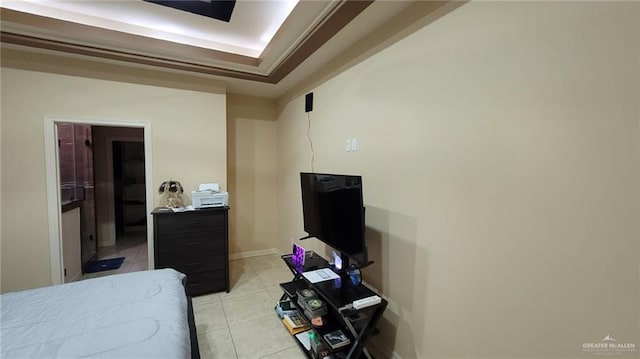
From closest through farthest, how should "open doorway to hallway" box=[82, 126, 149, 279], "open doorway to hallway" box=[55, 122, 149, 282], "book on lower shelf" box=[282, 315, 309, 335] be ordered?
"book on lower shelf" box=[282, 315, 309, 335] < "open doorway to hallway" box=[55, 122, 149, 282] < "open doorway to hallway" box=[82, 126, 149, 279]

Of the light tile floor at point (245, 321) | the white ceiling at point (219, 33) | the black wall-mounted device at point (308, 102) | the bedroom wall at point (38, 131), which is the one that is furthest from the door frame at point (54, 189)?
the black wall-mounted device at point (308, 102)

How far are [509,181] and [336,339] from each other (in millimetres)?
1472

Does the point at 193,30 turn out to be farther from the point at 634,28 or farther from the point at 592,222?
the point at 592,222

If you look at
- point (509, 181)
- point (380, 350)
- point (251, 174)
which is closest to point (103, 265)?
point (251, 174)

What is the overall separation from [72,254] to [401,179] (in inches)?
153

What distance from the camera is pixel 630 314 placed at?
923 mm

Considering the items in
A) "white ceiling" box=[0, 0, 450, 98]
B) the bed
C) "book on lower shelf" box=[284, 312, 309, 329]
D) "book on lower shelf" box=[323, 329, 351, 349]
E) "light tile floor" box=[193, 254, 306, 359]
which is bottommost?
"light tile floor" box=[193, 254, 306, 359]

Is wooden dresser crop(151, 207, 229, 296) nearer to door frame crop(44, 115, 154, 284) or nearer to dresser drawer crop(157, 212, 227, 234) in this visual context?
dresser drawer crop(157, 212, 227, 234)

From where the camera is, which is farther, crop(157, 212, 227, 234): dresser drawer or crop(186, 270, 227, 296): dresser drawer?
crop(186, 270, 227, 296): dresser drawer

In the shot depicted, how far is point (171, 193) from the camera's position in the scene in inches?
124

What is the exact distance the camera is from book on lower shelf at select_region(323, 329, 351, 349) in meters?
1.77

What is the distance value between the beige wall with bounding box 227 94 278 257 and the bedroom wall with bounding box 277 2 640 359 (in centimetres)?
237

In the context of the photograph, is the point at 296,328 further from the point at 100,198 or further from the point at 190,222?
the point at 100,198

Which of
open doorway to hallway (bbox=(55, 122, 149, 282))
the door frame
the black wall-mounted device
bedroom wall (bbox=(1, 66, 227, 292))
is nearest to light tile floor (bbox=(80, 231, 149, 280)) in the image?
open doorway to hallway (bbox=(55, 122, 149, 282))
